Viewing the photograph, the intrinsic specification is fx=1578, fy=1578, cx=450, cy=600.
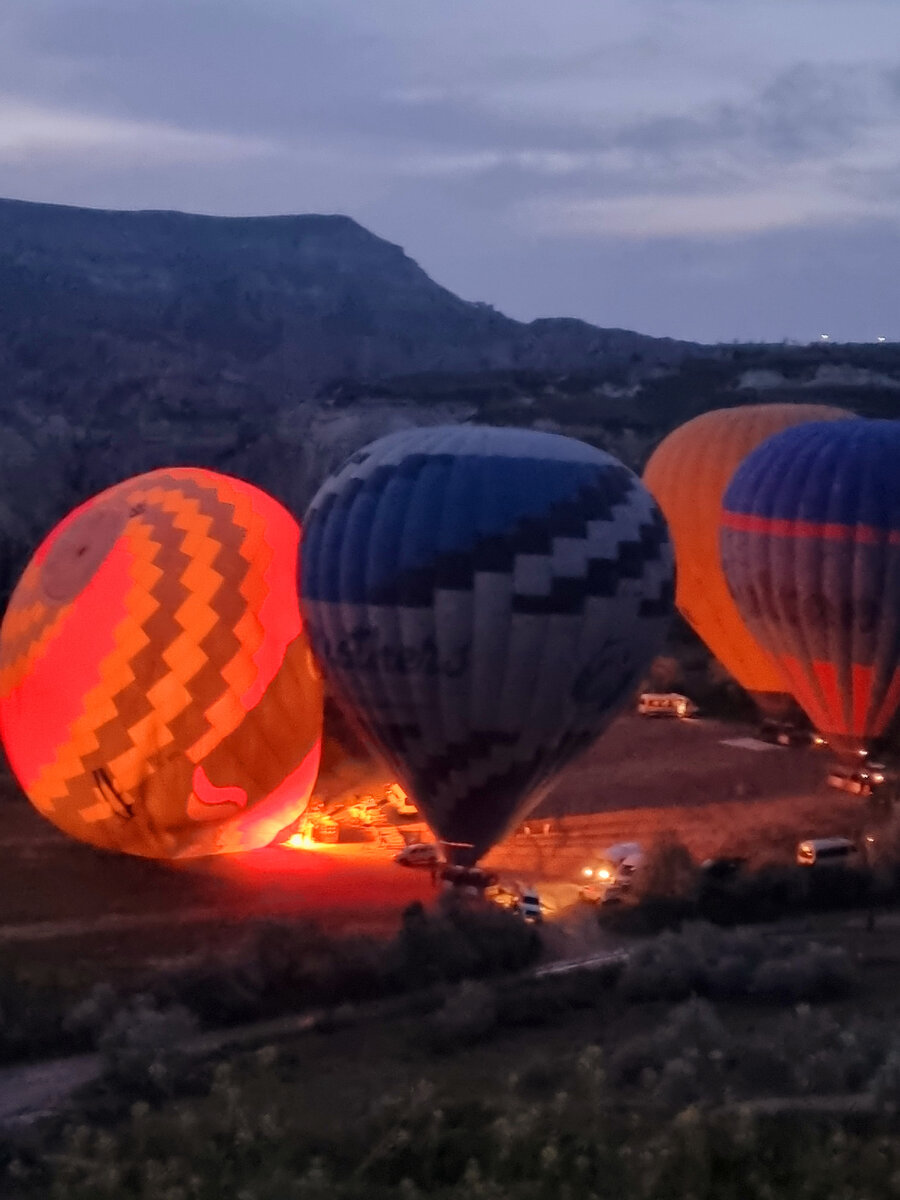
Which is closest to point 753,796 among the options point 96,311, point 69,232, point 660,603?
point 660,603

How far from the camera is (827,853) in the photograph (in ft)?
41.7

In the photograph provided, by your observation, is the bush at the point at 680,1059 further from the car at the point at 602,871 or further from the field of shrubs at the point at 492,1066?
the car at the point at 602,871

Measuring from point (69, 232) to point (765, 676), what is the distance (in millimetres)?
86717

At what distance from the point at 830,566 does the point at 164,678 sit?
6.43 metres

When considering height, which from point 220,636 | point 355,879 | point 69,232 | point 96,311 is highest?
point 69,232

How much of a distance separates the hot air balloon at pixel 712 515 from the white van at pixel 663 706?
727 mm

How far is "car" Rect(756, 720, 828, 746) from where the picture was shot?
675 inches

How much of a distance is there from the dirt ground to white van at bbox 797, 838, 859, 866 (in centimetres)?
24

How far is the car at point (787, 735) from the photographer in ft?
56.3

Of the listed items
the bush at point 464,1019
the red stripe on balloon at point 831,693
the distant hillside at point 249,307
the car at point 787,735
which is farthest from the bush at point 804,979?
the distant hillside at point 249,307

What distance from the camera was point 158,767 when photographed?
1139 centimetres

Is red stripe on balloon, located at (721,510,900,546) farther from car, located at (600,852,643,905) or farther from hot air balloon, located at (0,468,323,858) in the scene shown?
hot air balloon, located at (0,468,323,858)

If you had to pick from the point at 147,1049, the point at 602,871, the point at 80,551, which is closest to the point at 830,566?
the point at 602,871

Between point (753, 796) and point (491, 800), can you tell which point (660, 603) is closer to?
point (491, 800)
